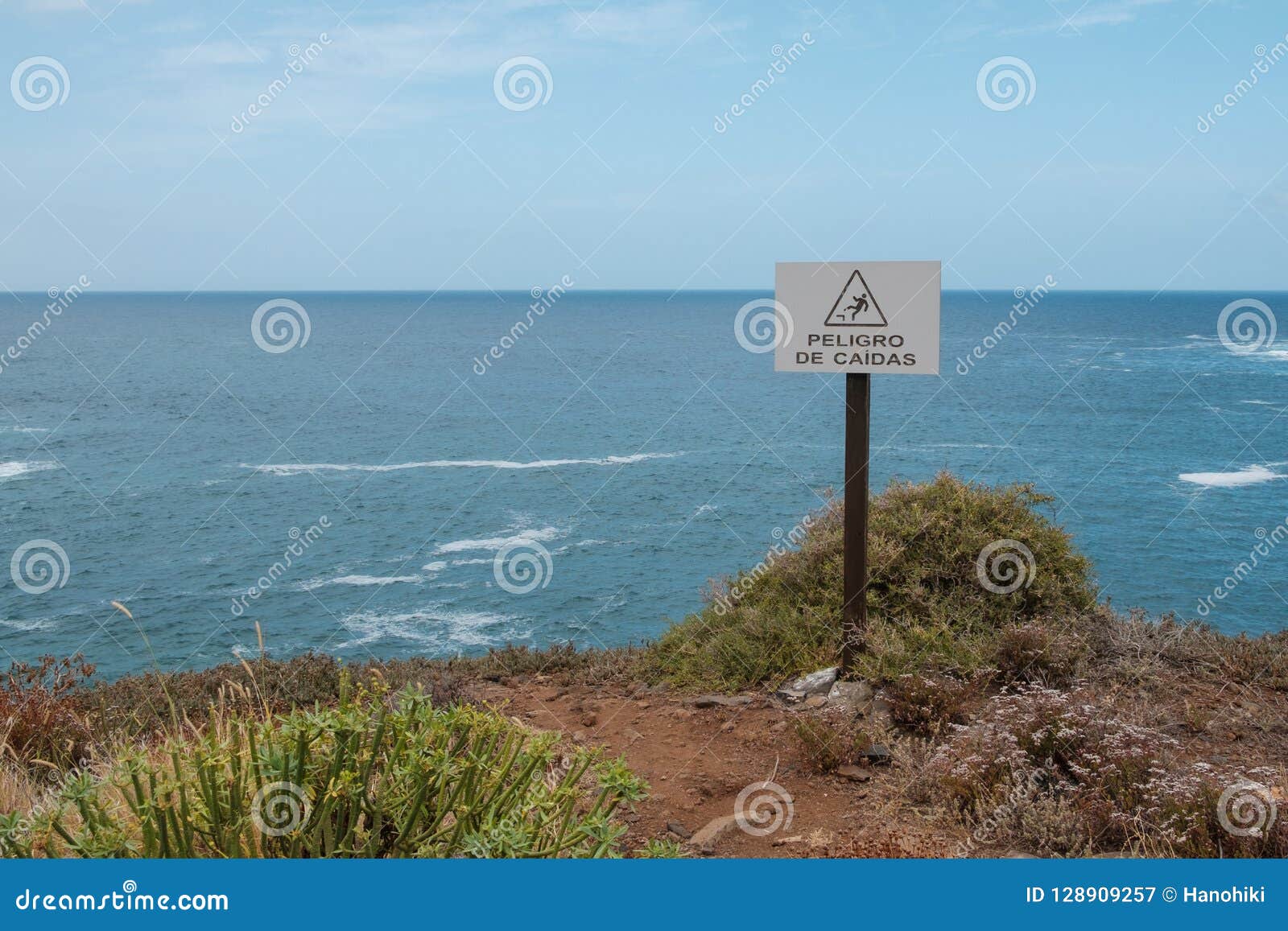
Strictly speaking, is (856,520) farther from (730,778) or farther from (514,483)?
(514,483)

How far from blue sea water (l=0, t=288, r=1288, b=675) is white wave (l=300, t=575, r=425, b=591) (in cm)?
15

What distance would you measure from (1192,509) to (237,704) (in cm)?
2857

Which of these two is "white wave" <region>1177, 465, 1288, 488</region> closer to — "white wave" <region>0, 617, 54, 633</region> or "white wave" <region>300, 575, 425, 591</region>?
"white wave" <region>300, 575, 425, 591</region>

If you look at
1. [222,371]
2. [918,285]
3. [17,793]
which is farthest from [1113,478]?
[222,371]

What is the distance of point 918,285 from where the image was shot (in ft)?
23.6

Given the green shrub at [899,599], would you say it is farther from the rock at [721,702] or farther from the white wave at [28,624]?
the white wave at [28,624]

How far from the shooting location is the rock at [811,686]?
285 inches

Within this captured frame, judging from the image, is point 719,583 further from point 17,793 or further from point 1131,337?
point 1131,337

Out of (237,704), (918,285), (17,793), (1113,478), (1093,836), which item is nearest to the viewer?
(1093,836)

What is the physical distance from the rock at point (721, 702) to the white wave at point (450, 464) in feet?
89.2

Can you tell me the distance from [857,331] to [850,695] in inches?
104

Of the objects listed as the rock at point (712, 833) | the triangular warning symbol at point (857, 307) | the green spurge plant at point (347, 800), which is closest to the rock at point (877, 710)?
the rock at point (712, 833)

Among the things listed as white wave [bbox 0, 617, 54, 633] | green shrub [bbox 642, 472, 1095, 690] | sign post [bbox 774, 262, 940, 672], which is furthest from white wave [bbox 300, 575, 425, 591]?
→ sign post [bbox 774, 262, 940, 672]

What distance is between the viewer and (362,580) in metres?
22.4
